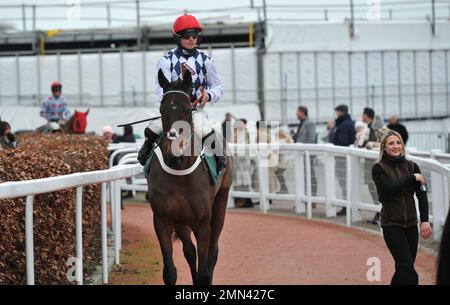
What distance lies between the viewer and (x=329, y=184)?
14.3m

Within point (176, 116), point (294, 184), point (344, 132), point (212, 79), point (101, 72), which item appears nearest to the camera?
point (176, 116)

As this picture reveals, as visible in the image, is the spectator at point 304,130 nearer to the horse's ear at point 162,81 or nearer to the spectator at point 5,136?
the spectator at point 5,136

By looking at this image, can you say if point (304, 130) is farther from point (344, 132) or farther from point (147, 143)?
point (147, 143)

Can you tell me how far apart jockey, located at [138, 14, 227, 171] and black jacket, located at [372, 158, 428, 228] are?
1.38 m

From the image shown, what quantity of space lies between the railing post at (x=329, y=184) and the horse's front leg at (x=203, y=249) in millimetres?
6755

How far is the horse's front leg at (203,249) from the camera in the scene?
24.7 feet

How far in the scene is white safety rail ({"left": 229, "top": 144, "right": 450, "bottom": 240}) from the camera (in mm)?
12748

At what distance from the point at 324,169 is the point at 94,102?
14.2 metres

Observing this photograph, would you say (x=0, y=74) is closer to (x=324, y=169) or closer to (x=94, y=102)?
(x=94, y=102)

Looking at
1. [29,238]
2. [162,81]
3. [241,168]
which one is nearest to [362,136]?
[241,168]

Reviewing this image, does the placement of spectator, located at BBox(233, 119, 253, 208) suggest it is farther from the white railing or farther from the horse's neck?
the horse's neck

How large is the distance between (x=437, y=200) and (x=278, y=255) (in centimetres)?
196

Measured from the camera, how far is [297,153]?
595 inches

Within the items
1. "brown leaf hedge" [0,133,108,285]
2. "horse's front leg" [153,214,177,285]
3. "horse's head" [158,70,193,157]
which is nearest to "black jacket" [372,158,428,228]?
"horse's head" [158,70,193,157]
